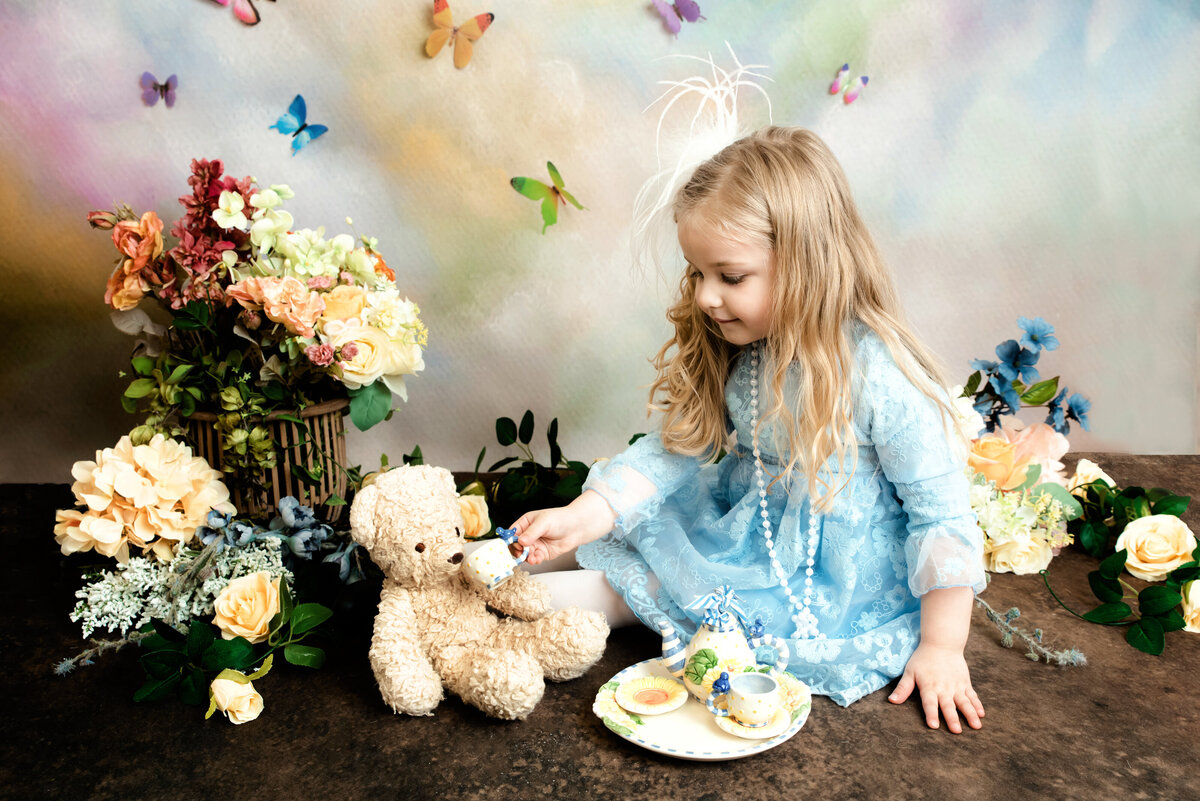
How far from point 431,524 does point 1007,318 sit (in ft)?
6.18

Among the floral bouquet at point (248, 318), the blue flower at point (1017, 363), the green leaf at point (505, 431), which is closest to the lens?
the floral bouquet at point (248, 318)

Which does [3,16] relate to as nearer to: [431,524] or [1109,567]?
[431,524]

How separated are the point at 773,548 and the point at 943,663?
0.32 metres

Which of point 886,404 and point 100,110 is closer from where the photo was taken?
point 886,404

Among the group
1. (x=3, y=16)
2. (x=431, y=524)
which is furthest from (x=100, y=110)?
(x=431, y=524)

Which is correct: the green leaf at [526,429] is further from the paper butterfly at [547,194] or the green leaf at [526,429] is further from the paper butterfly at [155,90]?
the paper butterfly at [155,90]

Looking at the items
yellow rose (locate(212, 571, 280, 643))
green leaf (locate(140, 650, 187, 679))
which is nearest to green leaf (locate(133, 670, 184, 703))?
green leaf (locate(140, 650, 187, 679))

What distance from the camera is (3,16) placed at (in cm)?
206

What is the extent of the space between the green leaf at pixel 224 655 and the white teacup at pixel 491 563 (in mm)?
395

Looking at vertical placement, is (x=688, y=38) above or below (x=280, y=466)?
above

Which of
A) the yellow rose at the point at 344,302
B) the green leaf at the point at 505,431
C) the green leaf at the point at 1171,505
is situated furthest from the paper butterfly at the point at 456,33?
the green leaf at the point at 1171,505

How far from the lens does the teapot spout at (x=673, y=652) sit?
4.37ft

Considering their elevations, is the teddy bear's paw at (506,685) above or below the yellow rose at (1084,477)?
below

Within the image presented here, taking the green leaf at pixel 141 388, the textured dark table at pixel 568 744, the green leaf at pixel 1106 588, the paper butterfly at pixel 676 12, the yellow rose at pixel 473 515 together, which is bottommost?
the textured dark table at pixel 568 744
